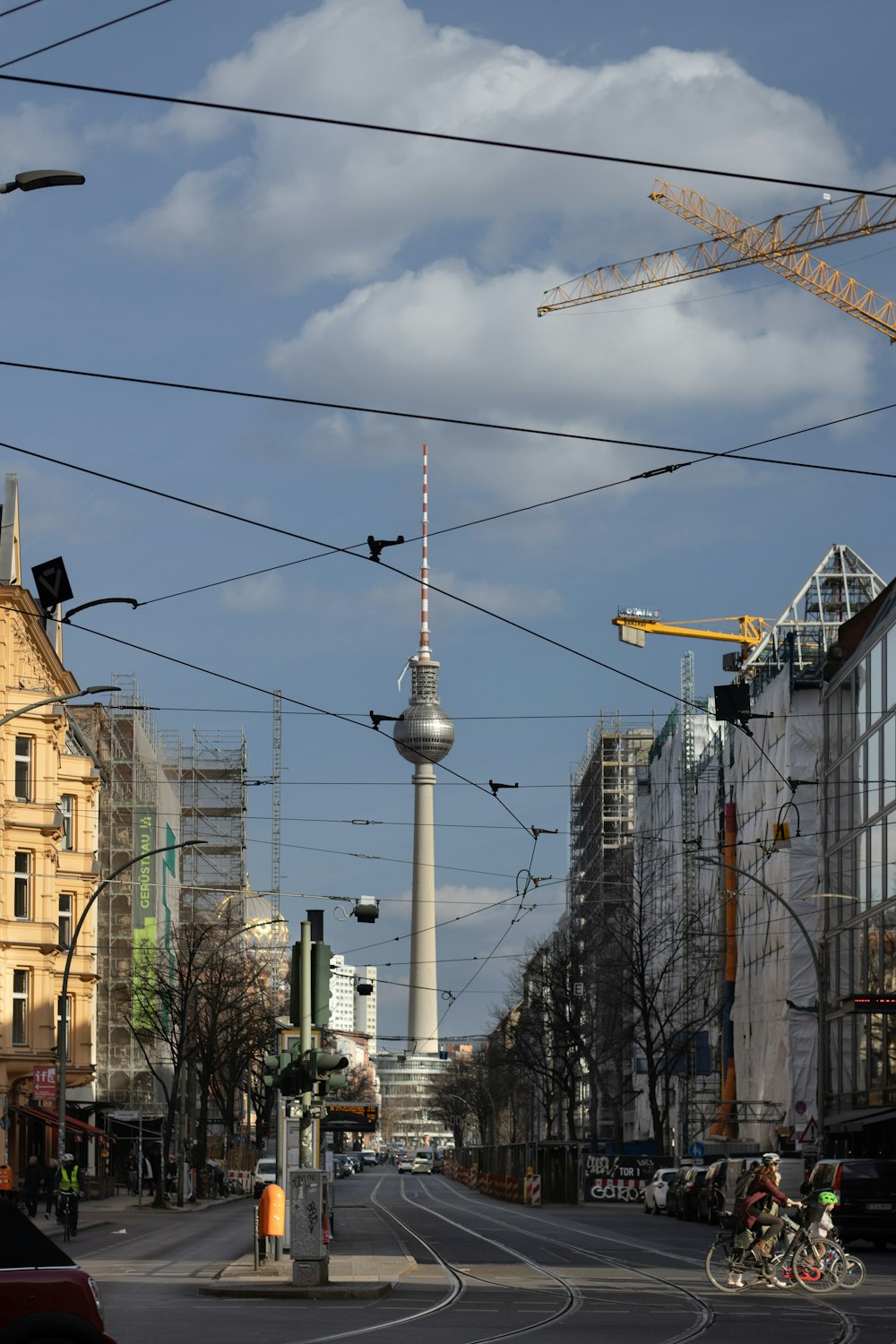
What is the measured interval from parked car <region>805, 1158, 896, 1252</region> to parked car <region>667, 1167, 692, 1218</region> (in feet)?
68.2

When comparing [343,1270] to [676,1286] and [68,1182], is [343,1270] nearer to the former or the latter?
[676,1286]

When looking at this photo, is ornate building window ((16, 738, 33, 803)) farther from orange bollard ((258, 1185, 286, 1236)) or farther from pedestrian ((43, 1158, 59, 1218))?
orange bollard ((258, 1185, 286, 1236))

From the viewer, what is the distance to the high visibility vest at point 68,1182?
132 ft

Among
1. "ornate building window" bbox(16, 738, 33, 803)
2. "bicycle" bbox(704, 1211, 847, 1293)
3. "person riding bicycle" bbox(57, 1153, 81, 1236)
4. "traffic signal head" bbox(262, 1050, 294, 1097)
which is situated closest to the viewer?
"traffic signal head" bbox(262, 1050, 294, 1097)

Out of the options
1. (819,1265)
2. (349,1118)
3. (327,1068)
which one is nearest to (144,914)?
(349,1118)

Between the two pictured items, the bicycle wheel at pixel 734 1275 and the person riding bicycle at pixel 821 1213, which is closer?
the bicycle wheel at pixel 734 1275

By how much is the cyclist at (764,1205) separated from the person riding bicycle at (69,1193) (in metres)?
19.0

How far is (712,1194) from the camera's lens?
51.0 m

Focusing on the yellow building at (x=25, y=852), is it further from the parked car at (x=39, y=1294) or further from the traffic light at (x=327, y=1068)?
the parked car at (x=39, y=1294)

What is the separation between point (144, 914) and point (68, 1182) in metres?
47.7

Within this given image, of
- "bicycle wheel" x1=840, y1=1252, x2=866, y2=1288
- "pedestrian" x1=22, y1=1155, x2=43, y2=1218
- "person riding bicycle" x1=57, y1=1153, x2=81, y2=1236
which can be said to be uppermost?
"bicycle wheel" x1=840, y1=1252, x2=866, y2=1288

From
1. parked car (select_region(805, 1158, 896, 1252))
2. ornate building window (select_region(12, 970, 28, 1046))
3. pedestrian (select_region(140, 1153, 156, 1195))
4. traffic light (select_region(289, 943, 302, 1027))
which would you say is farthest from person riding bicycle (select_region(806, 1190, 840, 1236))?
pedestrian (select_region(140, 1153, 156, 1195))

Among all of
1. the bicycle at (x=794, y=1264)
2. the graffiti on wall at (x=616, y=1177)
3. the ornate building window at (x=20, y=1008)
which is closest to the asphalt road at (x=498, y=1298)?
the bicycle at (x=794, y=1264)

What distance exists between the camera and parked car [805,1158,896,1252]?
36594 millimetres
